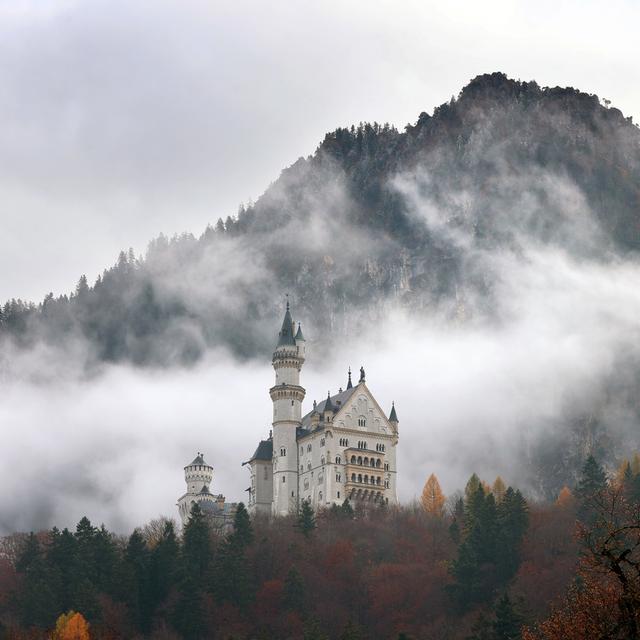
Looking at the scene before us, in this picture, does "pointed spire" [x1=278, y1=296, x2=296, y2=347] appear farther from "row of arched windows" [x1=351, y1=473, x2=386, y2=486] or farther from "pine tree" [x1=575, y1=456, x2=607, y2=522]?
"pine tree" [x1=575, y1=456, x2=607, y2=522]

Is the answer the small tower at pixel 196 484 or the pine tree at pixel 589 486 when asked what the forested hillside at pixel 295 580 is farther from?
the small tower at pixel 196 484

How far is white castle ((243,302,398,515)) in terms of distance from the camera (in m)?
139

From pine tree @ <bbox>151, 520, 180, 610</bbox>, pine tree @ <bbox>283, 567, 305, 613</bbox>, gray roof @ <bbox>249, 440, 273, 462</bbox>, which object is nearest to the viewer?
pine tree @ <bbox>283, 567, 305, 613</bbox>

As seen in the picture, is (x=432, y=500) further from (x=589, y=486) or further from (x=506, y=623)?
(x=506, y=623)

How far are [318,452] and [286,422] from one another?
6452 mm

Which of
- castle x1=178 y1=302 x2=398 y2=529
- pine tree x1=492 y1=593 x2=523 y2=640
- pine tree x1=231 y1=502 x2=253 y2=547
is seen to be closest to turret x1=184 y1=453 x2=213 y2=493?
castle x1=178 y1=302 x2=398 y2=529

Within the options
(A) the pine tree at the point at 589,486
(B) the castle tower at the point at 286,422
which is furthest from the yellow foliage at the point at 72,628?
(B) the castle tower at the point at 286,422

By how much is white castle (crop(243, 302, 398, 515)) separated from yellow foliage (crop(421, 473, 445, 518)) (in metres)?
3.70

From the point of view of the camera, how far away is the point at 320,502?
452 ft

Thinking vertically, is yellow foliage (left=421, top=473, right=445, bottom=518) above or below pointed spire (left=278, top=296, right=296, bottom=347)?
below

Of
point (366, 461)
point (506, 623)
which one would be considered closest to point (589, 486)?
point (506, 623)

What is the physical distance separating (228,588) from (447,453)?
103197 millimetres

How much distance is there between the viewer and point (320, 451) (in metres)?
140

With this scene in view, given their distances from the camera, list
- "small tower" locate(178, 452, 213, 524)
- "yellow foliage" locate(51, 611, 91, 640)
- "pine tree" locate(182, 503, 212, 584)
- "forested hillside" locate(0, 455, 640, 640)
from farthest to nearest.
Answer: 1. "small tower" locate(178, 452, 213, 524)
2. "pine tree" locate(182, 503, 212, 584)
3. "forested hillside" locate(0, 455, 640, 640)
4. "yellow foliage" locate(51, 611, 91, 640)
